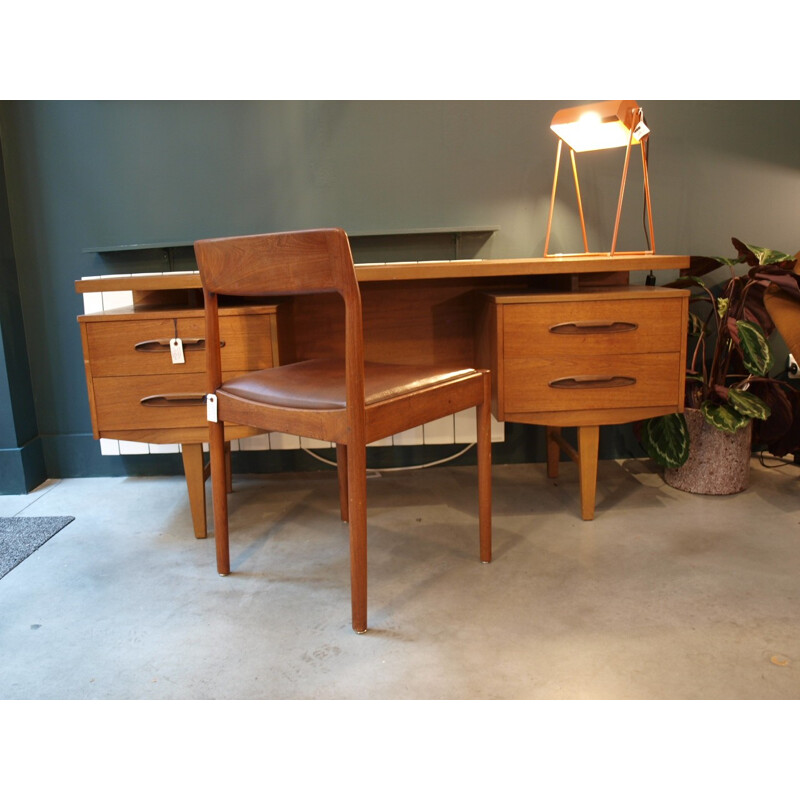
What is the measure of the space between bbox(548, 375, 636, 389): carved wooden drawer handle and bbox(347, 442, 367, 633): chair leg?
0.64 m

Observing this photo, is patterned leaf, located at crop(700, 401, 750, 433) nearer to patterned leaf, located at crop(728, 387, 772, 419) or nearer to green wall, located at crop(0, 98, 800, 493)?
patterned leaf, located at crop(728, 387, 772, 419)

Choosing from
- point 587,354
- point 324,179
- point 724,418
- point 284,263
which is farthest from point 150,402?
point 724,418

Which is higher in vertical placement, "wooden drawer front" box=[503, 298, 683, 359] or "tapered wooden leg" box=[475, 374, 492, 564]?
"wooden drawer front" box=[503, 298, 683, 359]

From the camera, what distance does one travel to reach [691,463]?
202cm

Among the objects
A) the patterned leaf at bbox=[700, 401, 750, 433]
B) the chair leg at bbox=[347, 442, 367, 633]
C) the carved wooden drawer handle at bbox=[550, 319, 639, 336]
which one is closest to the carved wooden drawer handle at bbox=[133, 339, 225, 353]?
the chair leg at bbox=[347, 442, 367, 633]

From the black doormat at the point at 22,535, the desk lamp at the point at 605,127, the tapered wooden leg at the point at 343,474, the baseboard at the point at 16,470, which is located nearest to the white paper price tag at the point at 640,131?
the desk lamp at the point at 605,127

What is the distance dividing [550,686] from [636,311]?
3.05ft

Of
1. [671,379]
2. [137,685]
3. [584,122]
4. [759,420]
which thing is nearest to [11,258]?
[137,685]

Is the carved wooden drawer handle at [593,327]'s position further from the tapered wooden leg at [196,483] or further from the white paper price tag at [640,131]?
the tapered wooden leg at [196,483]

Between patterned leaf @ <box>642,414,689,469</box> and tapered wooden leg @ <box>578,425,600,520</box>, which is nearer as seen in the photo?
tapered wooden leg @ <box>578,425,600,520</box>

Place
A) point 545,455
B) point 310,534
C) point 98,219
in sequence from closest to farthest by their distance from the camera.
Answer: point 310,534, point 98,219, point 545,455

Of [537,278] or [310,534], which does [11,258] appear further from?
[537,278]

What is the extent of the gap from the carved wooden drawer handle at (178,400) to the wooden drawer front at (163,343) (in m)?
0.06

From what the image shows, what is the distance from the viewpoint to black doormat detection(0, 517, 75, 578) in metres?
1.71
